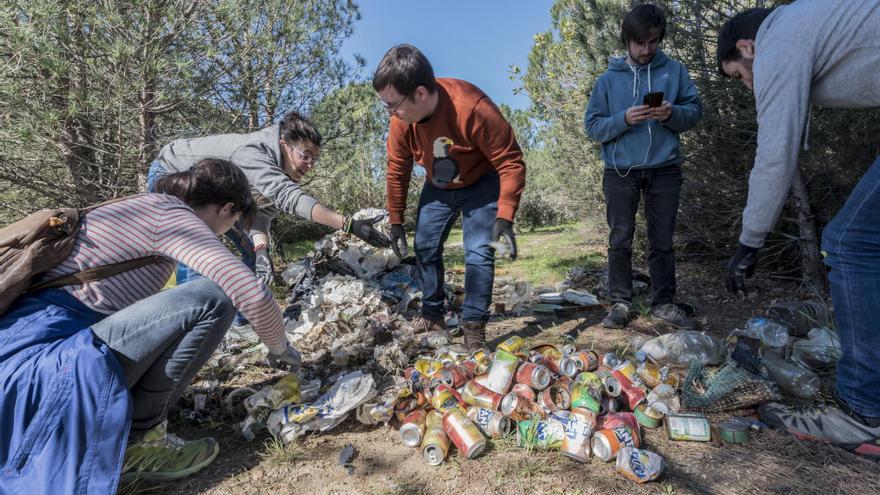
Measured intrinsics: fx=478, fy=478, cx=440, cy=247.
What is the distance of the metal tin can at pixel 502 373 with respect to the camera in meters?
1.98

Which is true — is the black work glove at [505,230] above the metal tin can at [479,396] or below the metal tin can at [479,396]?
above

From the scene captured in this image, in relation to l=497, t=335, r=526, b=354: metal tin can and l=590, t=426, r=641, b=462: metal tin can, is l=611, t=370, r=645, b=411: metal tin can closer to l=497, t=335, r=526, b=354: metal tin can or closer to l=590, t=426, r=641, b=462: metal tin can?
l=590, t=426, r=641, b=462: metal tin can

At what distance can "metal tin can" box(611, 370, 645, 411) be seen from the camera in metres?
1.99

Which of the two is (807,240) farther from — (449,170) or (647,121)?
(449,170)

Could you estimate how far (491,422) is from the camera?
1848 mm

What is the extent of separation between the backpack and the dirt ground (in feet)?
2.42

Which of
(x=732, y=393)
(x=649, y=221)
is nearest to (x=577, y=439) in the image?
(x=732, y=393)

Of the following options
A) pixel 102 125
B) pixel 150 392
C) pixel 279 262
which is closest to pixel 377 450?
pixel 150 392

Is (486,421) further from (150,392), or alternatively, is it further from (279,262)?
(279,262)

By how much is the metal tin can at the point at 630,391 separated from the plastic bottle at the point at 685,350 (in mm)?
457

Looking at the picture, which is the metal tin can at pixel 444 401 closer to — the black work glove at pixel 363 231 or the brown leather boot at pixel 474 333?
the brown leather boot at pixel 474 333

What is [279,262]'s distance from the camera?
6531 mm

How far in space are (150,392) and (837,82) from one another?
257 centimetres

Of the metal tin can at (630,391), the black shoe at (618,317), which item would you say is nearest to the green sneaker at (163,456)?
the metal tin can at (630,391)
